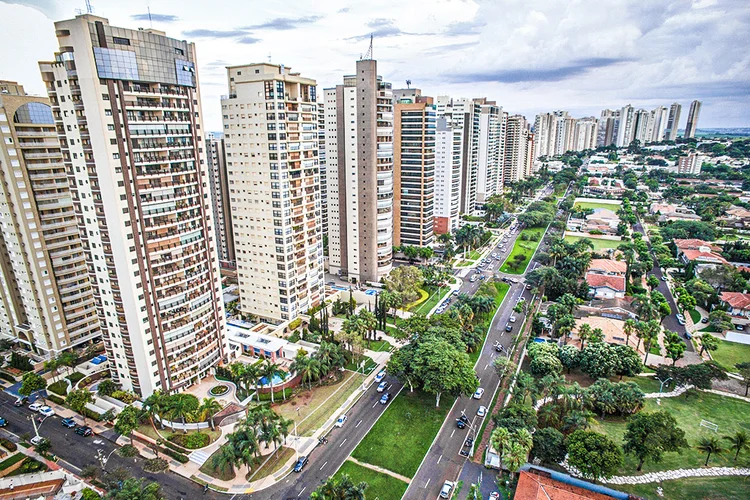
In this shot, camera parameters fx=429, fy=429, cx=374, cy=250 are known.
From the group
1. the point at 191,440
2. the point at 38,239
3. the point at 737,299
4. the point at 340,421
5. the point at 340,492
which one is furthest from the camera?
the point at 737,299

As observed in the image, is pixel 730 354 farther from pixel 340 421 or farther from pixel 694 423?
pixel 340 421

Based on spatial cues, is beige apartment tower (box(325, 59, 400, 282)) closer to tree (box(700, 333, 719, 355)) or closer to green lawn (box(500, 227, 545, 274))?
green lawn (box(500, 227, 545, 274))

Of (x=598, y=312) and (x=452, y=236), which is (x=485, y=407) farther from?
(x=452, y=236)

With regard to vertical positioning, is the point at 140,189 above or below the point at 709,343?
above

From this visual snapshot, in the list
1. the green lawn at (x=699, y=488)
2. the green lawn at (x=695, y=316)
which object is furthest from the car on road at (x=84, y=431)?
the green lawn at (x=695, y=316)

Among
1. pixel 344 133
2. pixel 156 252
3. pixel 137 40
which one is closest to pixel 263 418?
pixel 156 252

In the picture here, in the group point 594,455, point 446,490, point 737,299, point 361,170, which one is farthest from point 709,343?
point 361,170
